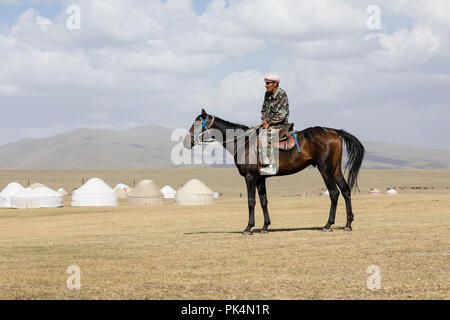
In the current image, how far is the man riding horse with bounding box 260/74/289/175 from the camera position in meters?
16.7

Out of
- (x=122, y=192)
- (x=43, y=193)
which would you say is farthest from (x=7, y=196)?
(x=122, y=192)

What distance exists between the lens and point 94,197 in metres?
51.9

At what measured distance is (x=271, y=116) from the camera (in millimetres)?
16797

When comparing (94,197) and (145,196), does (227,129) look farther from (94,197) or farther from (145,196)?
(94,197)

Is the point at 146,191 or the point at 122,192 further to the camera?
the point at 122,192

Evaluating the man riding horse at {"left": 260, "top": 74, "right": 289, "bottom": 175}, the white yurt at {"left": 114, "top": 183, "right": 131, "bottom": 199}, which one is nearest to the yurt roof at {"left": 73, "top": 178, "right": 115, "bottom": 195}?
the white yurt at {"left": 114, "top": 183, "right": 131, "bottom": 199}

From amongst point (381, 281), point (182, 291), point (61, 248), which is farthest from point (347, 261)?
point (61, 248)

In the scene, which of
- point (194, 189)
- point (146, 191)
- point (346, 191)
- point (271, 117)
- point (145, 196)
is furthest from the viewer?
point (146, 191)

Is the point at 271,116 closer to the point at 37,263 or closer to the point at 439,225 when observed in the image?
the point at 439,225

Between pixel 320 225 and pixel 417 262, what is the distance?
29.6ft

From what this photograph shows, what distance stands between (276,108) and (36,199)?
3806 centimetres

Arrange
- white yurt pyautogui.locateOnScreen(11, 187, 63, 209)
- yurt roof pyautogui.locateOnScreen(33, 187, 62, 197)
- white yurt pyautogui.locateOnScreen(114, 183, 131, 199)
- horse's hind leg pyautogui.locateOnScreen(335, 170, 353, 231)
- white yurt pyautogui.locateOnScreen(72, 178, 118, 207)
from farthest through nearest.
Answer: white yurt pyautogui.locateOnScreen(114, 183, 131, 199)
white yurt pyautogui.locateOnScreen(72, 178, 118, 207)
yurt roof pyautogui.locateOnScreen(33, 187, 62, 197)
white yurt pyautogui.locateOnScreen(11, 187, 63, 209)
horse's hind leg pyautogui.locateOnScreen(335, 170, 353, 231)

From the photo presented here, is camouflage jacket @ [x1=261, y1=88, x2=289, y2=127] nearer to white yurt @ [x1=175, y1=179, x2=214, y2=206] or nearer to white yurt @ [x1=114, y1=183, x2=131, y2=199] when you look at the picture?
white yurt @ [x1=175, y1=179, x2=214, y2=206]
